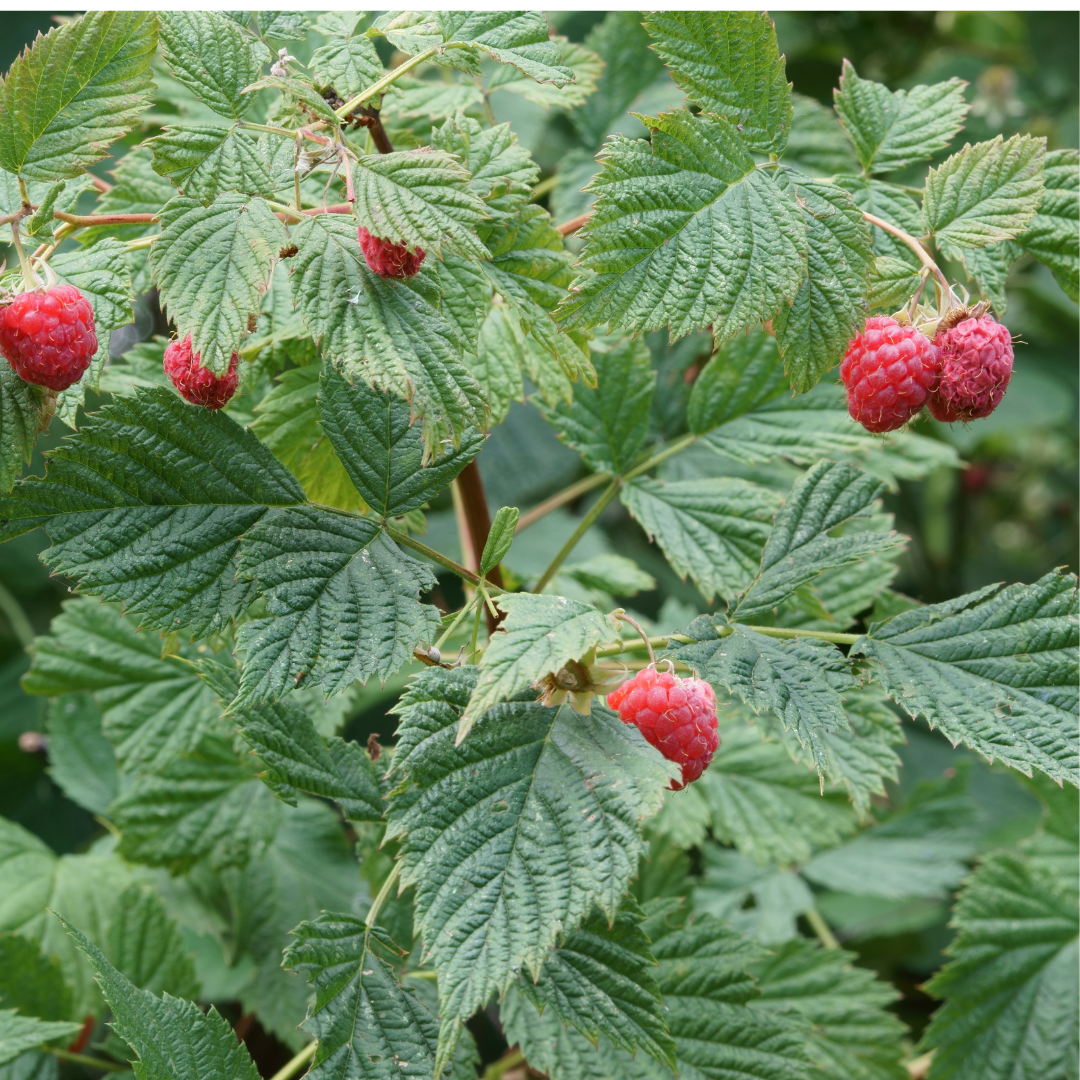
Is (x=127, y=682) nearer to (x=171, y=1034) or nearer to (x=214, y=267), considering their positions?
(x=171, y=1034)

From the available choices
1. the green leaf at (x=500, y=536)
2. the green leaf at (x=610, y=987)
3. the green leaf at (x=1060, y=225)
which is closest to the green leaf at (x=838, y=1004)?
the green leaf at (x=610, y=987)

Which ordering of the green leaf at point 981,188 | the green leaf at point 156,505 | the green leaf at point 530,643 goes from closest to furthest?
1. the green leaf at point 530,643
2. the green leaf at point 156,505
3. the green leaf at point 981,188

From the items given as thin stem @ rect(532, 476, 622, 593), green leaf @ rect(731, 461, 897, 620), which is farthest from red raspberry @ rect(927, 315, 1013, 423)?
thin stem @ rect(532, 476, 622, 593)

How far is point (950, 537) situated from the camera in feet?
7.94

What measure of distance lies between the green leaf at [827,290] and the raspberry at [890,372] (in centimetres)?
2

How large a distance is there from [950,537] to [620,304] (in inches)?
77.2

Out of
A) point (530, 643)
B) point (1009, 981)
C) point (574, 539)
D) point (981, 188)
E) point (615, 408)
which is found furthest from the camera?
point (1009, 981)

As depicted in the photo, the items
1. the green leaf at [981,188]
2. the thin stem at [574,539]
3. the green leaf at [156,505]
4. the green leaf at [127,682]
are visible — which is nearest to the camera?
the green leaf at [156,505]

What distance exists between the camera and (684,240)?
712 mm

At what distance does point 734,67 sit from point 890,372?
25 cm

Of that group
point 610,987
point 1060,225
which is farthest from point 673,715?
point 1060,225

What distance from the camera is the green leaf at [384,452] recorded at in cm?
71

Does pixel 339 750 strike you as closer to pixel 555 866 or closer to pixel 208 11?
pixel 555 866

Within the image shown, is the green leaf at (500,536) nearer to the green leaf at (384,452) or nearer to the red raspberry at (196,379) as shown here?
the green leaf at (384,452)
